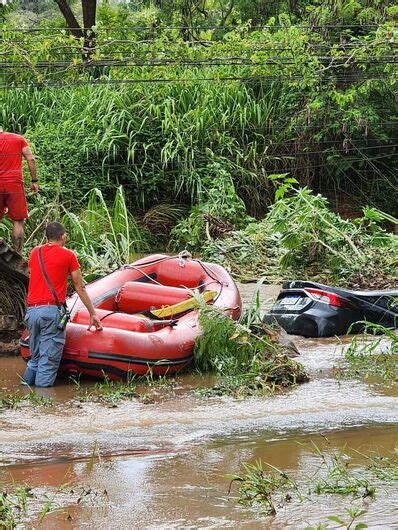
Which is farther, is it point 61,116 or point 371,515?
point 61,116

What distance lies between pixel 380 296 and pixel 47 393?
387 cm

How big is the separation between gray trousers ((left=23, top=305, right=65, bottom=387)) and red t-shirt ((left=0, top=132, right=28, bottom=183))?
10.9ft

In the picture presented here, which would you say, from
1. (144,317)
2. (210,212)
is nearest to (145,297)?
(144,317)

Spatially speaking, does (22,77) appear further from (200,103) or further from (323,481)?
(323,481)

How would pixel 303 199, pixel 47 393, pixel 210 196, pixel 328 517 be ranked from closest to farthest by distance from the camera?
pixel 328 517, pixel 47 393, pixel 303 199, pixel 210 196

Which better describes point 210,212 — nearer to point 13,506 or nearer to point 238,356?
point 238,356

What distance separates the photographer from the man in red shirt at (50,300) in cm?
891

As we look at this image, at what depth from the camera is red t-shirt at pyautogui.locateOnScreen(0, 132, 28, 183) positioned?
11977 mm

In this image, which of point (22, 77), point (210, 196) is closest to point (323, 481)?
point (210, 196)

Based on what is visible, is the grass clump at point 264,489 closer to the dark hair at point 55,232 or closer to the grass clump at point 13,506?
the grass clump at point 13,506

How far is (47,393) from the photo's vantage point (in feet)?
28.7

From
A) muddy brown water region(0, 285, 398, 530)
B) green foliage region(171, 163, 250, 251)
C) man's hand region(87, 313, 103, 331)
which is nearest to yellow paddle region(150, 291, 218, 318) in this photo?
muddy brown water region(0, 285, 398, 530)

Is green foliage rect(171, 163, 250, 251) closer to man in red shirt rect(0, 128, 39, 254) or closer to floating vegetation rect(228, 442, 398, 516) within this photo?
man in red shirt rect(0, 128, 39, 254)

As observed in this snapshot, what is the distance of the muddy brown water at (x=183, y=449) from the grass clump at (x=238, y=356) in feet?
0.62
